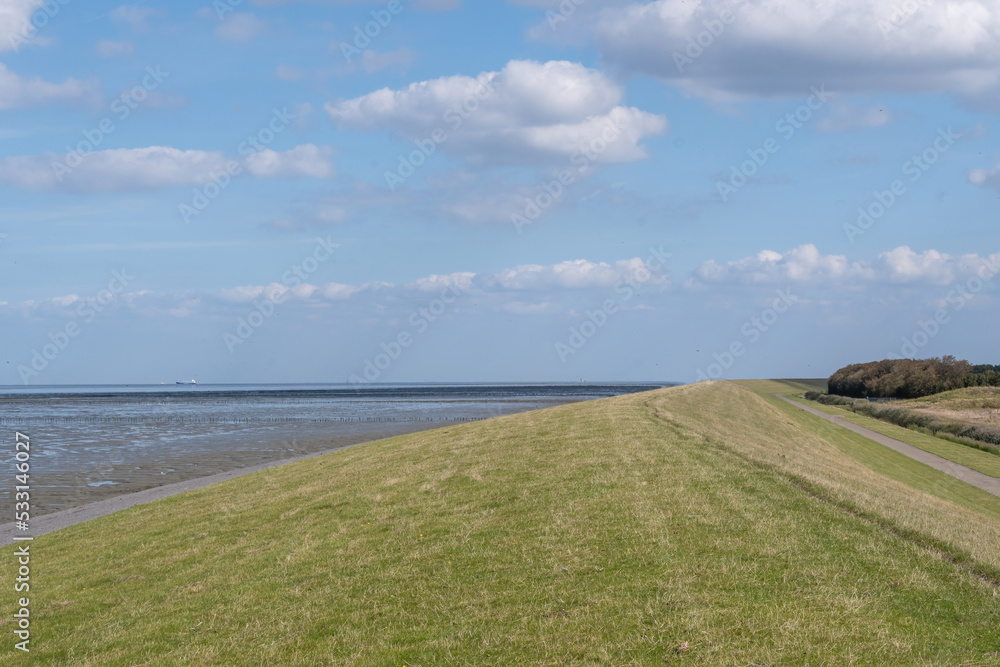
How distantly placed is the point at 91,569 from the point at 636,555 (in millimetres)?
12145

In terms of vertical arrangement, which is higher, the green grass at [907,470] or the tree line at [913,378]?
the tree line at [913,378]

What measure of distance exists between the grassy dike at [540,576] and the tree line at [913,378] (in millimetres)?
109205

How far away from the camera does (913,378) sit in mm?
118562

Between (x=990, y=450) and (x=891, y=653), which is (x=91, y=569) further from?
(x=990, y=450)

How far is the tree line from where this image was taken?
11262cm

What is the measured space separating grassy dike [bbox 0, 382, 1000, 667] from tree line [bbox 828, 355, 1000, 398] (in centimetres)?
10921

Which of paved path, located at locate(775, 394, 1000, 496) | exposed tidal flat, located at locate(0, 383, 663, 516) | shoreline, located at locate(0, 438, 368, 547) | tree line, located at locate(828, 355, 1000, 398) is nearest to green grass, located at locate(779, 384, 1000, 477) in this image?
paved path, located at locate(775, 394, 1000, 496)

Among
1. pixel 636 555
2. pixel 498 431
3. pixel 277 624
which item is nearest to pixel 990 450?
pixel 498 431

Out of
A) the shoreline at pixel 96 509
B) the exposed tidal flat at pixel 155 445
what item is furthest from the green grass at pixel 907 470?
the exposed tidal flat at pixel 155 445

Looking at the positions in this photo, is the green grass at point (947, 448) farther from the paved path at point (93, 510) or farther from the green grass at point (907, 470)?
the paved path at point (93, 510)

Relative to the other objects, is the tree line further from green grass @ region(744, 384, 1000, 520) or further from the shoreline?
the shoreline

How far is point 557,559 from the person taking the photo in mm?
11680

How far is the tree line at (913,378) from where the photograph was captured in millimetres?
112625

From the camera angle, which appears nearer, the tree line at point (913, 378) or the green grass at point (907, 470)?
the green grass at point (907, 470)
